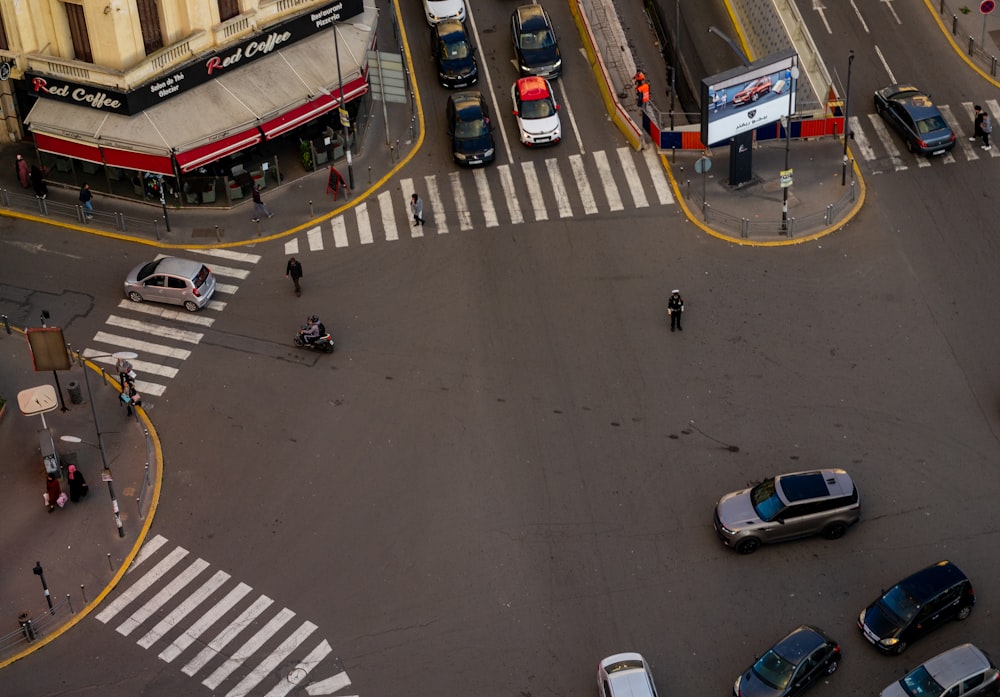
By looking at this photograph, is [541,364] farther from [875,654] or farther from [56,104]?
[56,104]

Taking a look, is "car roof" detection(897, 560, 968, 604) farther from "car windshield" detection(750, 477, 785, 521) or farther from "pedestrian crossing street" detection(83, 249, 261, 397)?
"pedestrian crossing street" detection(83, 249, 261, 397)

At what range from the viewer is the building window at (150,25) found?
Result: 6688 cm

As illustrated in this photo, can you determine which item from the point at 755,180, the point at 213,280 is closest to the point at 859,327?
the point at 755,180

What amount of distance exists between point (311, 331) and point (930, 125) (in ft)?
85.1

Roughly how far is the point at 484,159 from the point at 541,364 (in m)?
12.1

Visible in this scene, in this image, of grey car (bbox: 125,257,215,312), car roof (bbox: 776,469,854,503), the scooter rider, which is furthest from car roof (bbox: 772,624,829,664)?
grey car (bbox: 125,257,215,312)

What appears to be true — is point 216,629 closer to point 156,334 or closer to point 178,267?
point 156,334

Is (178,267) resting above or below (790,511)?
above

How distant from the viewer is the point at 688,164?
2739 inches

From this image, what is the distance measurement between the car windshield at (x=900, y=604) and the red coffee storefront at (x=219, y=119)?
29.5 metres

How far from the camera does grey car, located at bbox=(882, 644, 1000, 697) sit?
48344mm

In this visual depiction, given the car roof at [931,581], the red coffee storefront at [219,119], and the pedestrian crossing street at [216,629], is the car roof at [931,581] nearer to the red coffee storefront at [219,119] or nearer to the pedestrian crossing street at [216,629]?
the pedestrian crossing street at [216,629]

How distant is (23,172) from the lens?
68.8 meters

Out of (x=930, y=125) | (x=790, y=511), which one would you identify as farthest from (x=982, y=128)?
(x=790, y=511)
